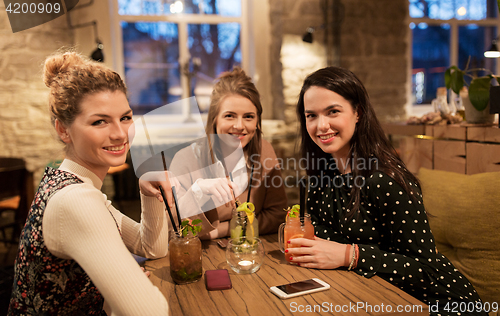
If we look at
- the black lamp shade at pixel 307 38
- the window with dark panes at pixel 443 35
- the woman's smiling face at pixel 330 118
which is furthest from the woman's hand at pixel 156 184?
the window with dark panes at pixel 443 35

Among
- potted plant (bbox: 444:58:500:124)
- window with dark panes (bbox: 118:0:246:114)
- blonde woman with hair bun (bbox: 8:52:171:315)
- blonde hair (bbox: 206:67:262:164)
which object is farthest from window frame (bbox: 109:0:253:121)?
blonde woman with hair bun (bbox: 8:52:171:315)

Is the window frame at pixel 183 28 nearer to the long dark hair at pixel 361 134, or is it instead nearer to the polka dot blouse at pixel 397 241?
the long dark hair at pixel 361 134

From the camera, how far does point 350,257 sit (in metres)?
1.25

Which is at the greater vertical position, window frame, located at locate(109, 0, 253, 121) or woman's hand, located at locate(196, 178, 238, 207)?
window frame, located at locate(109, 0, 253, 121)

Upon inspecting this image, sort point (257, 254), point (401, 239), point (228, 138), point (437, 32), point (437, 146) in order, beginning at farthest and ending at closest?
1. point (437, 32)
2. point (437, 146)
3. point (228, 138)
4. point (401, 239)
5. point (257, 254)

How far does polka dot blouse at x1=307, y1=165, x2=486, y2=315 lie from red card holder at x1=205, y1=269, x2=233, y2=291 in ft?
1.44

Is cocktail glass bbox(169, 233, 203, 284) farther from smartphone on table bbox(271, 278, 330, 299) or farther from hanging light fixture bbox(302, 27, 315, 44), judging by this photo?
hanging light fixture bbox(302, 27, 315, 44)

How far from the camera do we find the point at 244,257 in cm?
123

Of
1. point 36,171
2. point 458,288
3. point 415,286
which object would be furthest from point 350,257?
point 36,171

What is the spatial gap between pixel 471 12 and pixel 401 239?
496 cm

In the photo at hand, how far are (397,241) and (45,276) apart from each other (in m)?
1.14

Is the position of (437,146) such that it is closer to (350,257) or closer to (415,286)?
(415,286)

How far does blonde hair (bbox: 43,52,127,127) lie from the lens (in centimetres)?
108

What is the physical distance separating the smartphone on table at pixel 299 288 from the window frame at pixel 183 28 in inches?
138
